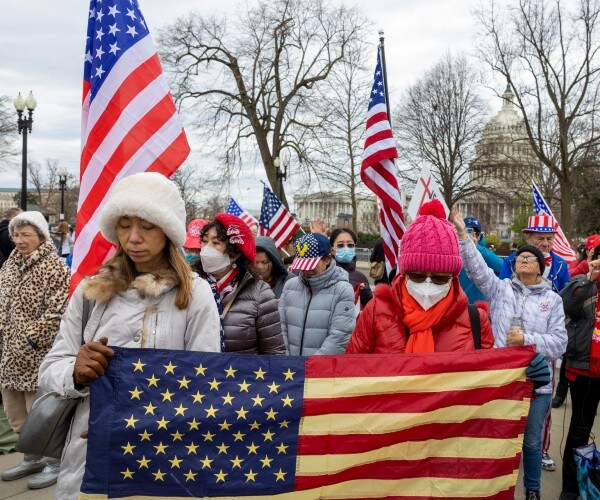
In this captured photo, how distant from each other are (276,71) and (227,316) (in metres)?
28.2

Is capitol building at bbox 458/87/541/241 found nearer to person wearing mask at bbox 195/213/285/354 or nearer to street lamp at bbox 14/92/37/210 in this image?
street lamp at bbox 14/92/37/210

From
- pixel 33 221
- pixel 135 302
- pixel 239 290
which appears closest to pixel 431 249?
pixel 239 290

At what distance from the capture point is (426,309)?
9.60 ft

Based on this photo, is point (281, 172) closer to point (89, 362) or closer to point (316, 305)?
point (316, 305)

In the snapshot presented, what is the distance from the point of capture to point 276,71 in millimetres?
30047

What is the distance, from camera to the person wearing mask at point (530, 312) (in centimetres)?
423

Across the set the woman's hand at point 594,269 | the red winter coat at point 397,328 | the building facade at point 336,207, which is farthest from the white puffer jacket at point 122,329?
the building facade at point 336,207

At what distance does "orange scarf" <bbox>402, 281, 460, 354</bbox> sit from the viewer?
287cm

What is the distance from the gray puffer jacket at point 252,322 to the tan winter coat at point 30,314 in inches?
75.1

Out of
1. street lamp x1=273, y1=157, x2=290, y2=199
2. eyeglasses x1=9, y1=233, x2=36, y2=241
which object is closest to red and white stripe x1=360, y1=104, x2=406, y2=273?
eyeglasses x1=9, y1=233, x2=36, y2=241

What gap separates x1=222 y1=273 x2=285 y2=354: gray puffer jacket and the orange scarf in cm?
105

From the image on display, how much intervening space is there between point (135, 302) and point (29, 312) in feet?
9.74

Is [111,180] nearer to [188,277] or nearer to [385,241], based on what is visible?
[188,277]

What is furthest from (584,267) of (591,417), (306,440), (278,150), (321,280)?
(278,150)
